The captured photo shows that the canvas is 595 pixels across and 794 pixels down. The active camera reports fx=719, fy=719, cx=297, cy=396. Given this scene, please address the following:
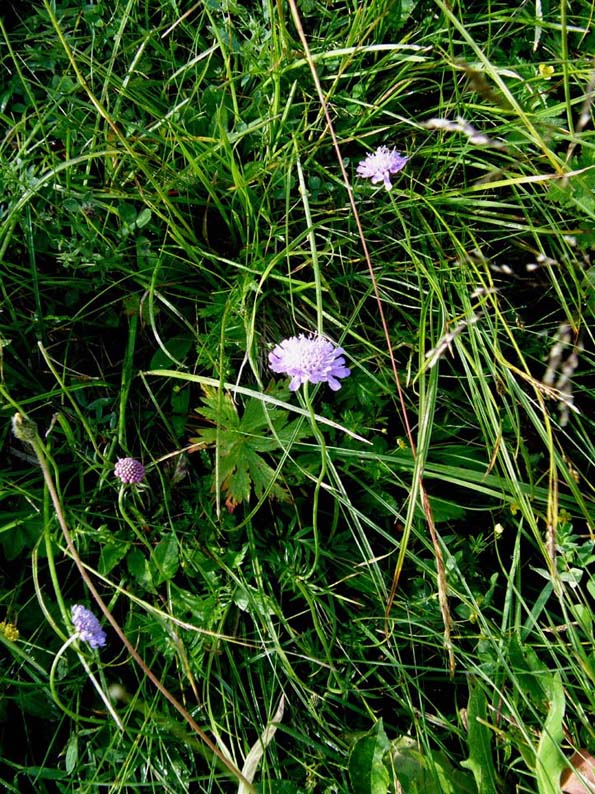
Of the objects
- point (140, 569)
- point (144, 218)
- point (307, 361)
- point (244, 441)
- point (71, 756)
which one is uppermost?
point (144, 218)

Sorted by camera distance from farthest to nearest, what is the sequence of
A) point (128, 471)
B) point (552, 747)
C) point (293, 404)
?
point (293, 404), point (128, 471), point (552, 747)

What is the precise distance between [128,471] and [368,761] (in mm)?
585

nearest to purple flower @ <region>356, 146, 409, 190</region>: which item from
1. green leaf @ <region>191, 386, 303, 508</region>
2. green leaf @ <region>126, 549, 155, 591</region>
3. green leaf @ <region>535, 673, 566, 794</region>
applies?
green leaf @ <region>191, 386, 303, 508</region>

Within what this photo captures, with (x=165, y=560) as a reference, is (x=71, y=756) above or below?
below

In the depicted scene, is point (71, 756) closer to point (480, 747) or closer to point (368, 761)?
point (368, 761)

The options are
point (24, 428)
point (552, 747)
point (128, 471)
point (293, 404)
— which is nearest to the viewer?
point (24, 428)

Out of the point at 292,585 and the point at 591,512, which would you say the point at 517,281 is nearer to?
the point at 591,512

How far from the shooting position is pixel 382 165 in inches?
52.8

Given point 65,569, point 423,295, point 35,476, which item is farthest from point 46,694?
A: point 423,295

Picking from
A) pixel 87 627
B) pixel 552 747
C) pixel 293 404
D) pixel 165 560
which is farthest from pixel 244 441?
pixel 552 747

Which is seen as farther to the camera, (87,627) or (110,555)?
(110,555)

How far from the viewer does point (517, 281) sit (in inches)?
56.2

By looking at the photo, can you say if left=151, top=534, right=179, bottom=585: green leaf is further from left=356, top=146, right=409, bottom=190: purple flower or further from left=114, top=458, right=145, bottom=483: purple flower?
left=356, top=146, right=409, bottom=190: purple flower

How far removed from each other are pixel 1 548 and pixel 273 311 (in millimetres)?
650
